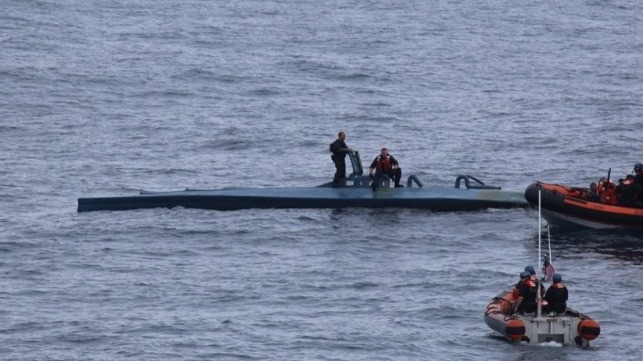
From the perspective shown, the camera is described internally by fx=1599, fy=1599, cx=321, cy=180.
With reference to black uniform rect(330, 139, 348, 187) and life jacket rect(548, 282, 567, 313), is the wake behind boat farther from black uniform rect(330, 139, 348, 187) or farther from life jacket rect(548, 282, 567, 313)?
life jacket rect(548, 282, 567, 313)

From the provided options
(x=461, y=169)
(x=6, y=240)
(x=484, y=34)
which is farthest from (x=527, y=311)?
(x=484, y=34)

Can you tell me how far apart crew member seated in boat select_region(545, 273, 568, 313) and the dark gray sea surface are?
777 mm

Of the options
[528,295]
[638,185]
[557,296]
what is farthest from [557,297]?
[638,185]

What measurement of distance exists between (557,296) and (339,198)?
12327 mm

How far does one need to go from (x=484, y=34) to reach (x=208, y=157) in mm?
29733

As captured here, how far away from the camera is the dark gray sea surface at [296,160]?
98.3ft

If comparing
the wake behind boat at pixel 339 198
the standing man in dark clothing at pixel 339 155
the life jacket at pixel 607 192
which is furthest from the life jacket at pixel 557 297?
the standing man in dark clothing at pixel 339 155

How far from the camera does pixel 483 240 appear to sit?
120ft

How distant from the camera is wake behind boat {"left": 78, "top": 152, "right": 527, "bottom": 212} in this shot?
39031 mm

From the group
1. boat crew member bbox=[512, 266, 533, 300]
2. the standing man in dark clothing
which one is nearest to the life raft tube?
boat crew member bbox=[512, 266, 533, 300]

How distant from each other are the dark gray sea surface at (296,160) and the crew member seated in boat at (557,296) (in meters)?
0.78

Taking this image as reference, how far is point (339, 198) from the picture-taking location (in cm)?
3934

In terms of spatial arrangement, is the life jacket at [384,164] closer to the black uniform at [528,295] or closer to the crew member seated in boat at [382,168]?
the crew member seated in boat at [382,168]

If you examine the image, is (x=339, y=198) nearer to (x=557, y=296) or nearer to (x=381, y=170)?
(x=381, y=170)
